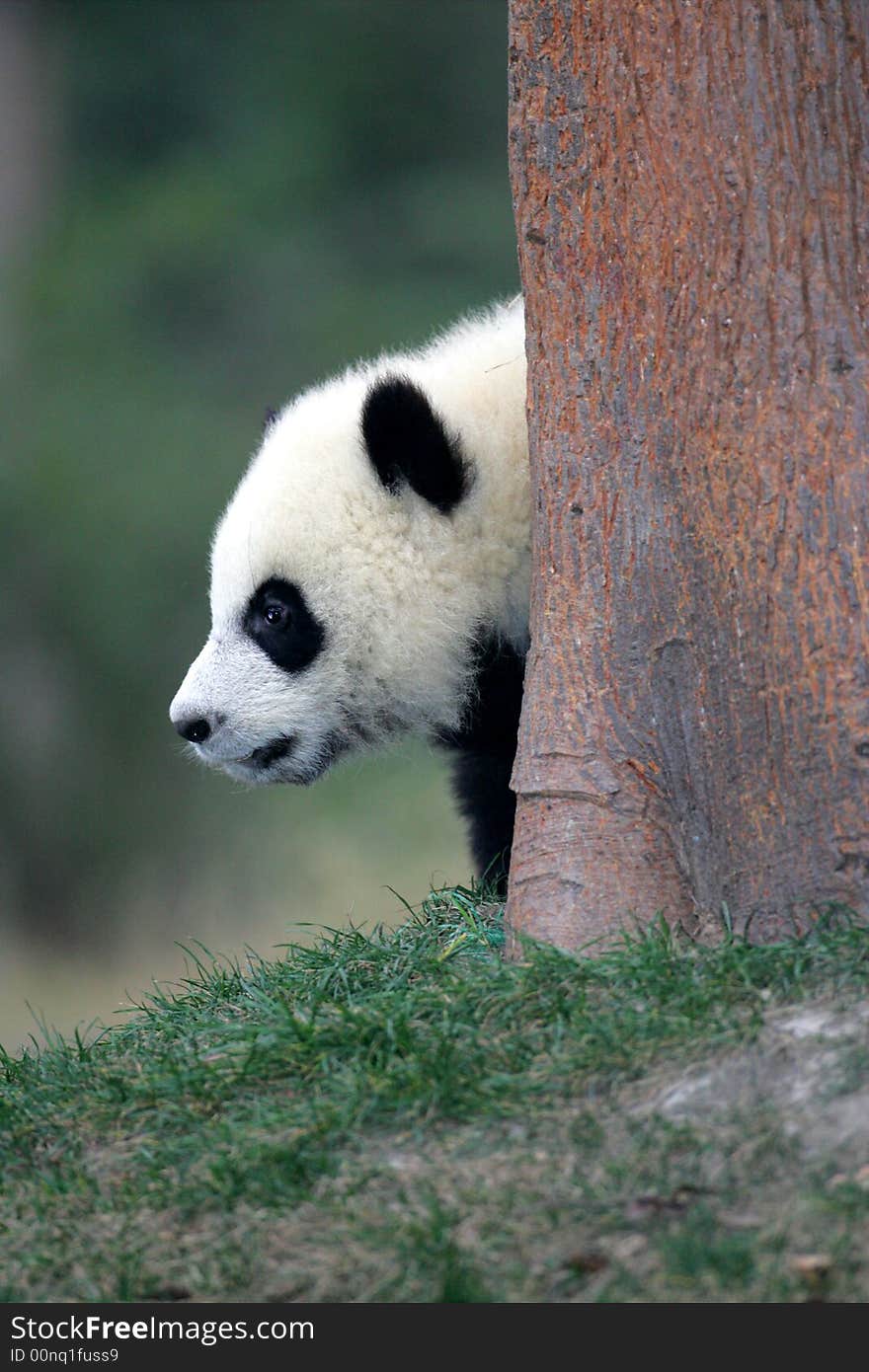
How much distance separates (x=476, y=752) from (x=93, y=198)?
942cm

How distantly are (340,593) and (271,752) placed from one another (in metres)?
0.53

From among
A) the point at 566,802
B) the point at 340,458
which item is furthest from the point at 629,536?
the point at 340,458

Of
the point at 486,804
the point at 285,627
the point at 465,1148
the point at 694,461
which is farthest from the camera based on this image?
the point at 486,804

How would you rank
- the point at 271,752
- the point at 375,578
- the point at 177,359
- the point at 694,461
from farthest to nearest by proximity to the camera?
1. the point at 177,359
2. the point at 271,752
3. the point at 375,578
4. the point at 694,461

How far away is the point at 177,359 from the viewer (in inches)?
478

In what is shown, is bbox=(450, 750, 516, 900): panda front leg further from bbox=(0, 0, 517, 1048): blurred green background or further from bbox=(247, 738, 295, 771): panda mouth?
bbox=(0, 0, 517, 1048): blurred green background

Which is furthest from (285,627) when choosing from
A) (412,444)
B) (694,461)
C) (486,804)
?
(694,461)

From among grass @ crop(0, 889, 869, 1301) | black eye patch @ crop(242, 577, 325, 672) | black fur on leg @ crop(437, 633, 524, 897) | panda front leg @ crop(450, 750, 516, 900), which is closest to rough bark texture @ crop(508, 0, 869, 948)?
grass @ crop(0, 889, 869, 1301)

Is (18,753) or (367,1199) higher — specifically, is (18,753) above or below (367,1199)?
above

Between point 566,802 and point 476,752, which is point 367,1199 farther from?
point 476,752

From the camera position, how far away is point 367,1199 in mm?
2855

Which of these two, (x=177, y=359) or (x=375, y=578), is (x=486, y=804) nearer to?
(x=375, y=578)

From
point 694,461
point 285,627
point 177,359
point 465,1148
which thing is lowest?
point 465,1148

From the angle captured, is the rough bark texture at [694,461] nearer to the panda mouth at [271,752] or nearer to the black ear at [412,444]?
the black ear at [412,444]
